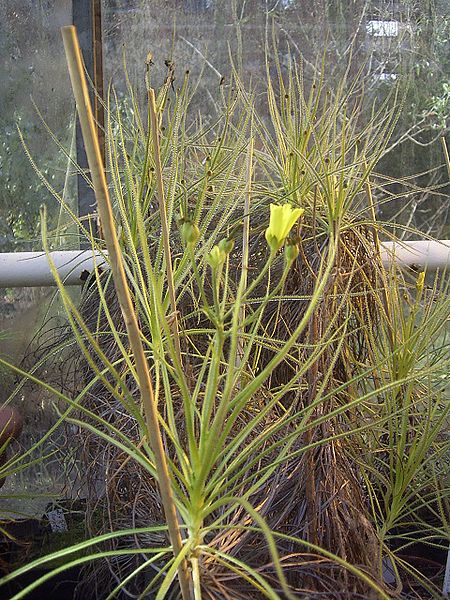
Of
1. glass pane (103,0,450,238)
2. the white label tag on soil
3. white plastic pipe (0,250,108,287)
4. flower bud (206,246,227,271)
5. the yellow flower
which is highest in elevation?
the yellow flower

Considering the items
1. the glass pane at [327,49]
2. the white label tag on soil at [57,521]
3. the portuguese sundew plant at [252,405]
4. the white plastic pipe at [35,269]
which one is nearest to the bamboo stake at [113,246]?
the portuguese sundew plant at [252,405]

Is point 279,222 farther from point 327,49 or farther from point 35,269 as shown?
point 327,49

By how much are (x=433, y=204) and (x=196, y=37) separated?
52 centimetres

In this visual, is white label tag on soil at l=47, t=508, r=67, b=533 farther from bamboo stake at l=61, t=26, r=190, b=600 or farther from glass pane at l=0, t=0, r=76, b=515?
bamboo stake at l=61, t=26, r=190, b=600

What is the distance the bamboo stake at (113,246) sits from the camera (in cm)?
32

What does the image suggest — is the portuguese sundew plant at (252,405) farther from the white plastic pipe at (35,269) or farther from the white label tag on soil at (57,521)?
the white plastic pipe at (35,269)

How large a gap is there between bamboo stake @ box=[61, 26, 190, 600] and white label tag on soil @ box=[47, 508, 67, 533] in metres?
0.48

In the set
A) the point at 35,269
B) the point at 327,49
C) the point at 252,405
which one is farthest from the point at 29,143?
the point at 252,405

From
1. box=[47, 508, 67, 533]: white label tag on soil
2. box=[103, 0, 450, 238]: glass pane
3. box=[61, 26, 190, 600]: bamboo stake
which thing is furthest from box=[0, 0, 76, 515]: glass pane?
box=[61, 26, 190, 600]: bamboo stake

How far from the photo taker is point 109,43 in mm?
1323

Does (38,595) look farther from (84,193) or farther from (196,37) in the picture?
(196,37)

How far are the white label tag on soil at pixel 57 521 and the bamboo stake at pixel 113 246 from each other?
1.57 ft

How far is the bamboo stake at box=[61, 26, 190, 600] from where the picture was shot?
32 centimetres

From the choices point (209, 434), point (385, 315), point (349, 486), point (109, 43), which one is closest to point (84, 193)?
point (109, 43)
